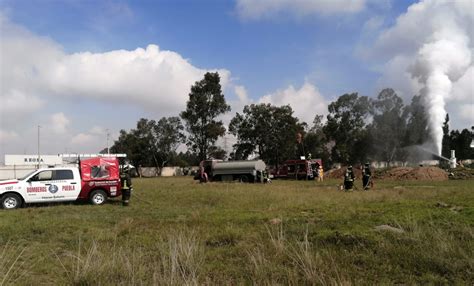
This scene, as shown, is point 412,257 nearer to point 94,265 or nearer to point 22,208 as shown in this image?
point 94,265

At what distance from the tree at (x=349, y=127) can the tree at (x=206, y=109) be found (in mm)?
18029

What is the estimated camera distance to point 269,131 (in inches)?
2874

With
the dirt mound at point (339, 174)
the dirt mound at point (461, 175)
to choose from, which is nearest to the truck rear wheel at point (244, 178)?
the dirt mound at point (339, 174)

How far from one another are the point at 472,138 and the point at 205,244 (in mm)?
99827

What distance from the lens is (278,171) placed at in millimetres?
50906

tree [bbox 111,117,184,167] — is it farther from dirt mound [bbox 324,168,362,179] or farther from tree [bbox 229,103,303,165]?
dirt mound [bbox 324,168,362,179]

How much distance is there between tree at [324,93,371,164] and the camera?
237 feet

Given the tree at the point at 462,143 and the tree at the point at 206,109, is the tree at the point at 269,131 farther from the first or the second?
the tree at the point at 462,143

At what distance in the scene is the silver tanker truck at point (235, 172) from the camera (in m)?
40.7

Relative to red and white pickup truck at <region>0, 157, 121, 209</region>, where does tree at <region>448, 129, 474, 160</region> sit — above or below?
above

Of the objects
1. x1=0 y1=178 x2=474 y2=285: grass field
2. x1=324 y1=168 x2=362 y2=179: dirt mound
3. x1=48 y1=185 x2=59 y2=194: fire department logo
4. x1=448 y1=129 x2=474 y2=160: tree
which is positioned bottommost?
x1=0 y1=178 x2=474 y2=285: grass field

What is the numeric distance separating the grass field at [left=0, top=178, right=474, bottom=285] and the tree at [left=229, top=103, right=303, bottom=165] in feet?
196

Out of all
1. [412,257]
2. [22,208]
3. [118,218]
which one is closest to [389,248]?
[412,257]

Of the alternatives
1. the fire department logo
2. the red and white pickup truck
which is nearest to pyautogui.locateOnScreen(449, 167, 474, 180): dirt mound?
the red and white pickup truck
